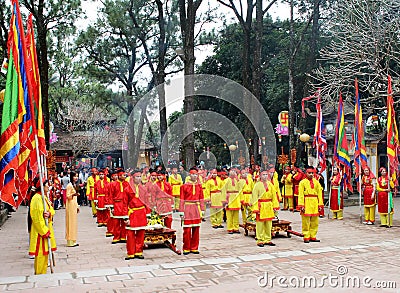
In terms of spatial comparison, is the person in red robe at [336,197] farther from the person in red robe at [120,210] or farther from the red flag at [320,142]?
the person in red robe at [120,210]

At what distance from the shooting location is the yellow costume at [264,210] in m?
9.67

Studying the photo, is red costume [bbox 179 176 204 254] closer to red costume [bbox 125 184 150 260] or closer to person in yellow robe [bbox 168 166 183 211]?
red costume [bbox 125 184 150 260]

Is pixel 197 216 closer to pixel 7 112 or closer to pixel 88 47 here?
pixel 7 112

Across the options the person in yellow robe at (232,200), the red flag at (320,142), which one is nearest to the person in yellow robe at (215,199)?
the person in yellow robe at (232,200)

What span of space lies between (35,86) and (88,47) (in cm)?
1942

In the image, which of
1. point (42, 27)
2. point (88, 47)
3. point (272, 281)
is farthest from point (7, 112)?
point (88, 47)

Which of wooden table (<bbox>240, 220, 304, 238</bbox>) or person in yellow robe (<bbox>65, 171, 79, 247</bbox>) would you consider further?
wooden table (<bbox>240, 220, 304, 238</bbox>)

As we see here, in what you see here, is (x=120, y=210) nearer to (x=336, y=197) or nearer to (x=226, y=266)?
(x=226, y=266)

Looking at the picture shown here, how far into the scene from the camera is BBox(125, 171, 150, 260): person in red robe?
335 inches

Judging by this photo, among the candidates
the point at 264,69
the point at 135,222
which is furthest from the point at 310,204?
the point at 264,69

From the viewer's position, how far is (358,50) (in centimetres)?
1523

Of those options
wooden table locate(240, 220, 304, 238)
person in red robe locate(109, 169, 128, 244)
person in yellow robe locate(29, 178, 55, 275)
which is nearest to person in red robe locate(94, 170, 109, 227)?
person in red robe locate(109, 169, 128, 244)

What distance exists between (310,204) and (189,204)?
2791mm

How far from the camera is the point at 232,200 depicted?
11.8 metres
